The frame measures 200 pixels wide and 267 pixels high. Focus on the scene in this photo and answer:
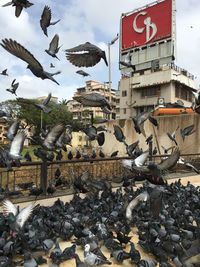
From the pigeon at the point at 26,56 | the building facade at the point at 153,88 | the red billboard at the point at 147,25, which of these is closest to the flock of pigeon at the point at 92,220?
the pigeon at the point at 26,56

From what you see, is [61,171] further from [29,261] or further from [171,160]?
[171,160]

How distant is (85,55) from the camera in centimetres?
594

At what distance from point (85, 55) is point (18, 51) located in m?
1.40

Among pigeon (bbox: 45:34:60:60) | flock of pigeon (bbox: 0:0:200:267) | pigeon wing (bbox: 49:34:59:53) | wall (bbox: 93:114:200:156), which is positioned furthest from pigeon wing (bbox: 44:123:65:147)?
wall (bbox: 93:114:200:156)

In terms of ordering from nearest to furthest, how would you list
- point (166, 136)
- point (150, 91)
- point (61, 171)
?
point (61, 171)
point (166, 136)
point (150, 91)

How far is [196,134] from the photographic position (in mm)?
19969

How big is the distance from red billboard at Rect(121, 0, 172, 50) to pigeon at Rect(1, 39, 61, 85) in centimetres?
4090

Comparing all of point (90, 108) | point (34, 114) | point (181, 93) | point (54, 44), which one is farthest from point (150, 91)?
point (54, 44)

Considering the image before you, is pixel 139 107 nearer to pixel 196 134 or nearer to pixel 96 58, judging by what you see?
pixel 196 134

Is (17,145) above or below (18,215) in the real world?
above

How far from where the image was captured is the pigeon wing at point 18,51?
477 centimetres

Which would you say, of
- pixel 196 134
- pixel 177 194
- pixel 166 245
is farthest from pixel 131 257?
pixel 196 134

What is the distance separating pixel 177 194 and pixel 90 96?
2.92 meters

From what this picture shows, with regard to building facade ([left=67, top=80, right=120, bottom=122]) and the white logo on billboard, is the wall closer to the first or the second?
building facade ([left=67, top=80, right=120, bottom=122])
